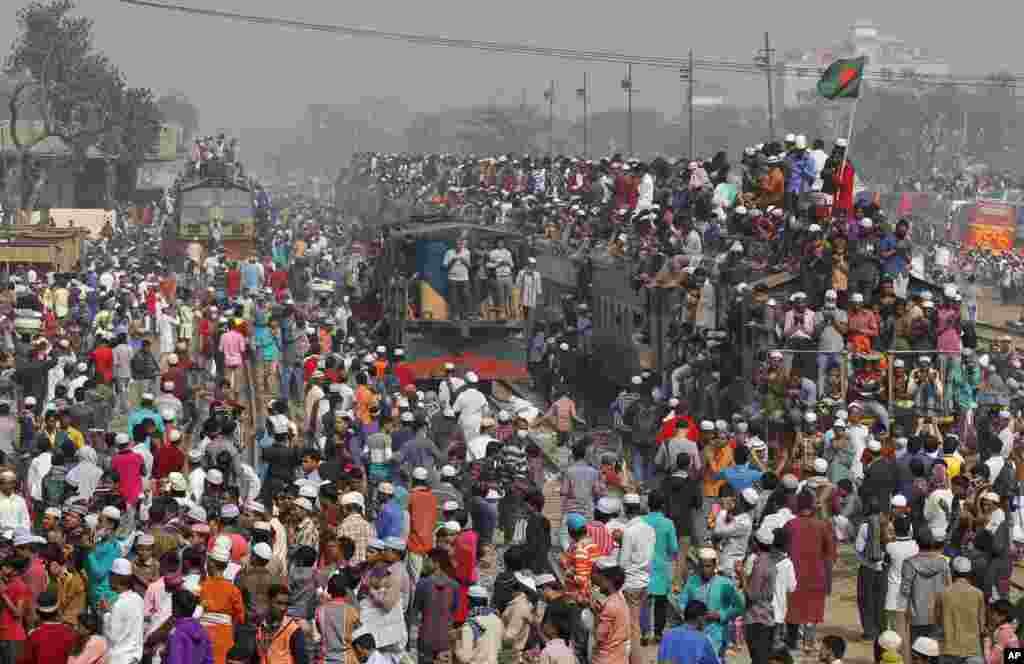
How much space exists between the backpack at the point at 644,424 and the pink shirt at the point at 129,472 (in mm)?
5636

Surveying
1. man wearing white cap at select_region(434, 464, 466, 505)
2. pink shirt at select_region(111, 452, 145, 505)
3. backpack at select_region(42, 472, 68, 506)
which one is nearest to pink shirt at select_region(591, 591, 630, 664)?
man wearing white cap at select_region(434, 464, 466, 505)

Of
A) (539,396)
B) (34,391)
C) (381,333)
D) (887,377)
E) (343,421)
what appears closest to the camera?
(343,421)

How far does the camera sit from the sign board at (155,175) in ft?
324

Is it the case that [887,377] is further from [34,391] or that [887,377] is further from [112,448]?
[34,391]

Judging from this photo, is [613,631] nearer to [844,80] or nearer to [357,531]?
[357,531]

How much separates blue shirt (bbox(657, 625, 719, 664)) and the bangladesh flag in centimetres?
1822

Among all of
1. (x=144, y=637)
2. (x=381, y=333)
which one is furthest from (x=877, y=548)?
(x=381, y=333)

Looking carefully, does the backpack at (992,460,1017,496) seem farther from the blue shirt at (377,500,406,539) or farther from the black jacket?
the blue shirt at (377,500,406,539)

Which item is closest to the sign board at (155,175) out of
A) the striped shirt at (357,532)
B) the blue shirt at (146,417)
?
the blue shirt at (146,417)

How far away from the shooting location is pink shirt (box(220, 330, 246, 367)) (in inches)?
1047

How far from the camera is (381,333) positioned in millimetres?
33969

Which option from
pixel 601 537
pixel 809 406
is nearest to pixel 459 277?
pixel 809 406

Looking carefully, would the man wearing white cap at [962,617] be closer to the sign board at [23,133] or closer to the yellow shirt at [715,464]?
the yellow shirt at [715,464]

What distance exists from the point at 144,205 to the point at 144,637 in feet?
260
